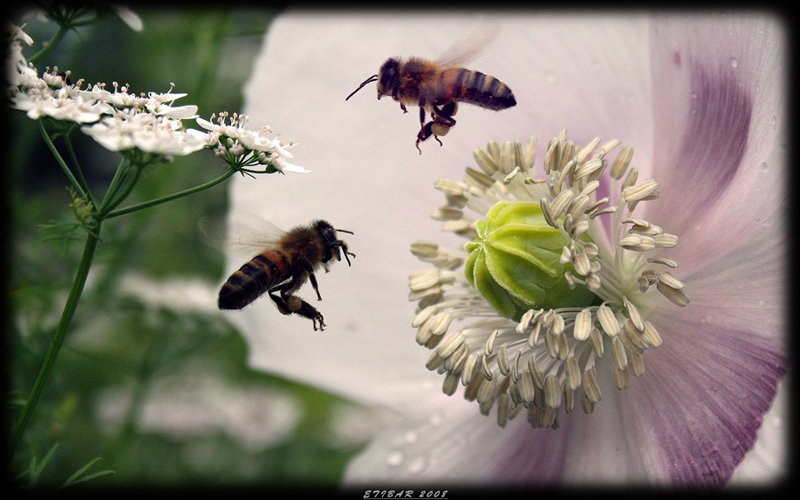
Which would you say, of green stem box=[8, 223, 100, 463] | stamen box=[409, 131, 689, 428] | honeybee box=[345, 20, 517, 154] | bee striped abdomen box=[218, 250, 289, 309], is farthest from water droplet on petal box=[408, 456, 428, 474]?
green stem box=[8, 223, 100, 463]

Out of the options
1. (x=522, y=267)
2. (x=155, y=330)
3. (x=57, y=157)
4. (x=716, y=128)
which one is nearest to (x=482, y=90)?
(x=522, y=267)

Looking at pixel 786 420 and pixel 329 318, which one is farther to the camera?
pixel 329 318

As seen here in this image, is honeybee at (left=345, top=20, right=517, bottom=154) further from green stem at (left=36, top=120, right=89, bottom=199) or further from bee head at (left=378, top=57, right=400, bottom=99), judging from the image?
green stem at (left=36, top=120, right=89, bottom=199)

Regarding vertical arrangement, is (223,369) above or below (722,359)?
below

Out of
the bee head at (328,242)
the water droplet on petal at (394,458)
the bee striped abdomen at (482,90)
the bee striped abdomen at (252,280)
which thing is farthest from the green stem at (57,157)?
the water droplet on petal at (394,458)

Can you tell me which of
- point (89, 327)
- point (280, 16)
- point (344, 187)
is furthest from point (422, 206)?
point (89, 327)

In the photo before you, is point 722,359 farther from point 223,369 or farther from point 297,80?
point 223,369

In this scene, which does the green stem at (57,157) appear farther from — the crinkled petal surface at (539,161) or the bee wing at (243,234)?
the crinkled petal surface at (539,161)
